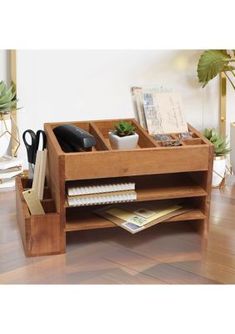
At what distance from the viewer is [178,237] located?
1.90 m

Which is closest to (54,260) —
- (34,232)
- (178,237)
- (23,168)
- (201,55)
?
(34,232)

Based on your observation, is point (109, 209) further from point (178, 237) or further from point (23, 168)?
point (23, 168)

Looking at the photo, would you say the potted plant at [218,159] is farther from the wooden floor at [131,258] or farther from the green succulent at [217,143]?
the wooden floor at [131,258]

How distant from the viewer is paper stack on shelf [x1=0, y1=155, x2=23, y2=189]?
231cm

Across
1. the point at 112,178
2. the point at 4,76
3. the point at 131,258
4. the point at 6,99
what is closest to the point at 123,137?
the point at 112,178

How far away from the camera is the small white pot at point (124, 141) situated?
1.83 meters

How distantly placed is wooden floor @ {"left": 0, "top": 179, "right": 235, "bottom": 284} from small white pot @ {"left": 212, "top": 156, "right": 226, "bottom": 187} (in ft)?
1.11

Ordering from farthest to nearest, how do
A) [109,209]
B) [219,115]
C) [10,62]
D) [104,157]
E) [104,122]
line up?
[219,115] < [10,62] < [104,122] < [109,209] < [104,157]

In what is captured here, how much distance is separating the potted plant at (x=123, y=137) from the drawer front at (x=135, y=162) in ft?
0.26

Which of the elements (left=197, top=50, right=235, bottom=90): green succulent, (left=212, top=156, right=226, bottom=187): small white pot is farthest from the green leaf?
(left=212, top=156, right=226, bottom=187): small white pot

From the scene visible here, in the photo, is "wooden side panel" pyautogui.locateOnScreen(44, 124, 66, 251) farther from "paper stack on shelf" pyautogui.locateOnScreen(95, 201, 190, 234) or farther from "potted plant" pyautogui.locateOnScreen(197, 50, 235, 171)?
"potted plant" pyautogui.locateOnScreen(197, 50, 235, 171)

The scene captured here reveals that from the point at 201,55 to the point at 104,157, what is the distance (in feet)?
2.81

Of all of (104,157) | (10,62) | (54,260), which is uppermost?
(10,62)

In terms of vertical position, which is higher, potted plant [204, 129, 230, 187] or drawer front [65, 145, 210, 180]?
drawer front [65, 145, 210, 180]
